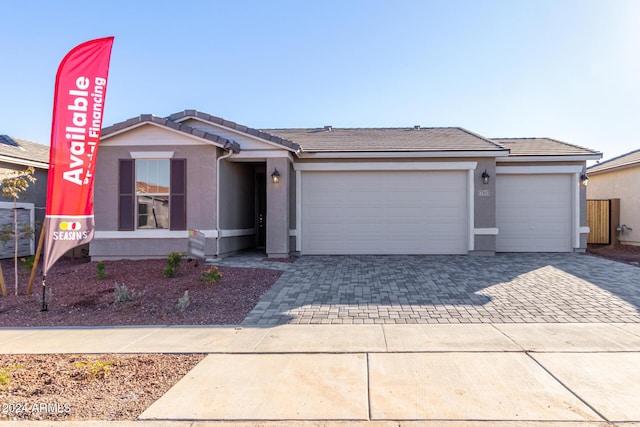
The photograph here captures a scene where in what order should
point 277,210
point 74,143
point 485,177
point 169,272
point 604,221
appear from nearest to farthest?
point 74,143 < point 169,272 < point 277,210 < point 485,177 < point 604,221

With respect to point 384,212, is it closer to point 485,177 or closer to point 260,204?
point 485,177

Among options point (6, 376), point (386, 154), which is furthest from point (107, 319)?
point (386, 154)

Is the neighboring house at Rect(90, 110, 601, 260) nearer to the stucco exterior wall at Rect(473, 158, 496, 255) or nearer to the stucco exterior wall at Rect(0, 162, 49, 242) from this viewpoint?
the stucco exterior wall at Rect(473, 158, 496, 255)

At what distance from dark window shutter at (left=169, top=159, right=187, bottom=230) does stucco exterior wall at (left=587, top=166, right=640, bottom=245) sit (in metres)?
16.4

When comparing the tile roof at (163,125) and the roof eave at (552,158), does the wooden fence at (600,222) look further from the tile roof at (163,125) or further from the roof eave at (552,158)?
the tile roof at (163,125)

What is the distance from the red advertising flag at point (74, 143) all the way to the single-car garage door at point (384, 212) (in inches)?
255

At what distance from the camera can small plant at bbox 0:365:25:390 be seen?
364 centimetres

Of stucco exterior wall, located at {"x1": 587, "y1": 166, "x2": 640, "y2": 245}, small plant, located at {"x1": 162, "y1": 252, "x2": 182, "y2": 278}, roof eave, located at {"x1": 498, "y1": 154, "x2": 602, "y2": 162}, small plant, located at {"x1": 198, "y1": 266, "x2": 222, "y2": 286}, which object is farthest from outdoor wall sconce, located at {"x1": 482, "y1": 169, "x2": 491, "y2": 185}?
small plant, located at {"x1": 162, "y1": 252, "x2": 182, "y2": 278}

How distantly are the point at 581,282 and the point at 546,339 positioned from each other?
4197 mm

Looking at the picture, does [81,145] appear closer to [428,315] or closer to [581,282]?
[428,315]

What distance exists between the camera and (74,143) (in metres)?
6.52

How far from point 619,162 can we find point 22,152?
76.5 feet

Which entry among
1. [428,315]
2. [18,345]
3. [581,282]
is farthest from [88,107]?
[581,282]

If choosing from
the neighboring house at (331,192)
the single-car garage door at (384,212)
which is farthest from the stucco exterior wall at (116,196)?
the single-car garage door at (384,212)
